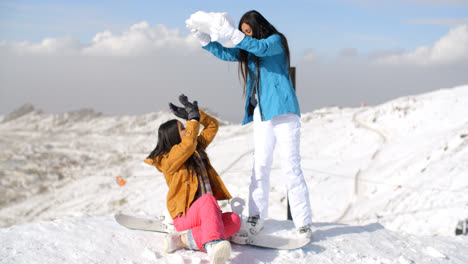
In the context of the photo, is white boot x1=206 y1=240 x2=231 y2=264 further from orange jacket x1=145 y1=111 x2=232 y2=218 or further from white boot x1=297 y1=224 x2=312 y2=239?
white boot x1=297 y1=224 x2=312 y2=239

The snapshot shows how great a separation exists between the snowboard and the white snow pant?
0.16 m

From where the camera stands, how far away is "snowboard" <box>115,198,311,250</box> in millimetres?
3010

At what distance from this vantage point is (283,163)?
3172mm

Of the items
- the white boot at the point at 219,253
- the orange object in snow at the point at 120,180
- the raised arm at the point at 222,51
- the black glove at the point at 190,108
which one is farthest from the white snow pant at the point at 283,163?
the orange object in snow at the point at 120,180

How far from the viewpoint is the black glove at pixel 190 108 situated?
2.78 metres

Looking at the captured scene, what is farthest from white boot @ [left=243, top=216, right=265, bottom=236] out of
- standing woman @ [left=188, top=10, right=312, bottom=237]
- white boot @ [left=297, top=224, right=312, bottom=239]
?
white boot @ [left=297, top=224, right=312, bottom=239]

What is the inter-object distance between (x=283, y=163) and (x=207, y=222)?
2.90 ft

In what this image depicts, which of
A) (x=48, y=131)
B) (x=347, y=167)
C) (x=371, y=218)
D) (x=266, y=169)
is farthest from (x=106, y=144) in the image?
(x=266, y=169)

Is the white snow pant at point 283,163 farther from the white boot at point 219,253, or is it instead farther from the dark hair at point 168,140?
the white boot at point 219,253

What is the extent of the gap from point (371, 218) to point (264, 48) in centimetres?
369

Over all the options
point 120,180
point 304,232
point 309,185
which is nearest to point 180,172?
point 304,232

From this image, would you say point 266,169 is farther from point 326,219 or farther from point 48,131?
point 48,131

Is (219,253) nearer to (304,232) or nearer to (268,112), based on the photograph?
(304,232)

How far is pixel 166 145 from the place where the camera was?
9.50 feet
